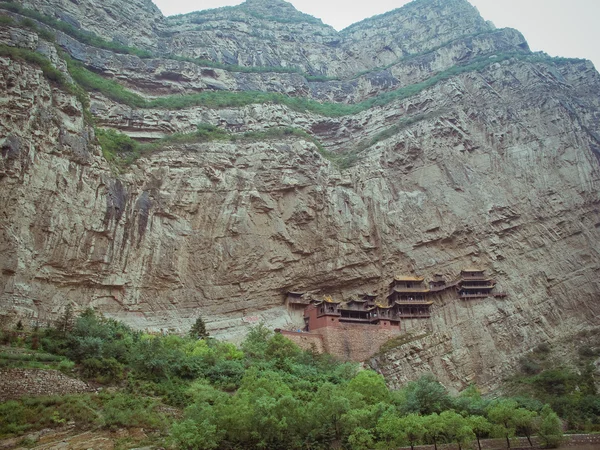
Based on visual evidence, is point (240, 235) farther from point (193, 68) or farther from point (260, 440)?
point (193, 68)

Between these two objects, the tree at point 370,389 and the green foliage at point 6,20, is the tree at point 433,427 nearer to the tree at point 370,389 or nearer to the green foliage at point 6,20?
the tree at point 370,389

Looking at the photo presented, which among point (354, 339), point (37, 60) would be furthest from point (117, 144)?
point (354, 339)

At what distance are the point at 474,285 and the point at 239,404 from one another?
2052 cm

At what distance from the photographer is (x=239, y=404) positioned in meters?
15.3

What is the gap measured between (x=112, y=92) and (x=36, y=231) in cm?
1733

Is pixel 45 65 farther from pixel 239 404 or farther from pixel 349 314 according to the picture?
pixel 239 404

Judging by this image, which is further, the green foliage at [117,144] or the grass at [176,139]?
the grass at [176,139]

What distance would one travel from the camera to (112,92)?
39.3 m

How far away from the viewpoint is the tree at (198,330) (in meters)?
28.1

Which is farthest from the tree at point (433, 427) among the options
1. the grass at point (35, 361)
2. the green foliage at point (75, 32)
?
the green foliage at point (75, 32)

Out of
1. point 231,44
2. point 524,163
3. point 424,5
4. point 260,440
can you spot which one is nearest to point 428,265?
point 524,163

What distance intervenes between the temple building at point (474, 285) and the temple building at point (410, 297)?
2061 mm

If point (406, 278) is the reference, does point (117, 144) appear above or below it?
above

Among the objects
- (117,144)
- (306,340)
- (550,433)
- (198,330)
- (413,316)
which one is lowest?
(550,433)
